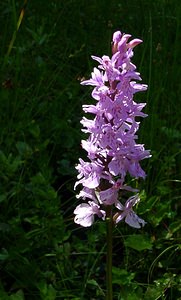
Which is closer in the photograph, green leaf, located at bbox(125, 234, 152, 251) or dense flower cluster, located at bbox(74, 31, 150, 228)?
dense flower cluster, located at bbox(74, 31, 150, 228)

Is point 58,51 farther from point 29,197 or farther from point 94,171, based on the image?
point 94,171

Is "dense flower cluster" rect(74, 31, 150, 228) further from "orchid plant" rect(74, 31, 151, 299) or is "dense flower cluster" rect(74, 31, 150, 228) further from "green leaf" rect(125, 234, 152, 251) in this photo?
"green leaf" rect(125, 234, 152, 251)

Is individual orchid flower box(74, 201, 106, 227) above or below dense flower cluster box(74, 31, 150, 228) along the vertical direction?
below

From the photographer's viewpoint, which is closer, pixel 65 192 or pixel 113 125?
pixel 113 125

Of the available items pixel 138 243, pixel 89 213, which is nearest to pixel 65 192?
pixel 138 243

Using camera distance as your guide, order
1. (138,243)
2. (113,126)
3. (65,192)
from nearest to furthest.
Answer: (113,126)
(138,243)
(65,192)

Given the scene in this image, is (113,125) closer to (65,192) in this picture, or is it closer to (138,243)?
(138,243)

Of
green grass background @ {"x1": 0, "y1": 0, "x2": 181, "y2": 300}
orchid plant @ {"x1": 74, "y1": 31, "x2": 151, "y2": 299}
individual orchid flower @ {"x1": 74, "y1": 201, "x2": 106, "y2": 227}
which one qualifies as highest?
orchid plant @ {"x1": 74, "y1": 31, "x2": 151, "y2": 299}

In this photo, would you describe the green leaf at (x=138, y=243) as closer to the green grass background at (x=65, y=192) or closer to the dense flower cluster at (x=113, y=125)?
the green grass background at (x=65, y=192)

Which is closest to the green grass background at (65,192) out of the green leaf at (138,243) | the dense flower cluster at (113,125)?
the green leaf at (138,243)

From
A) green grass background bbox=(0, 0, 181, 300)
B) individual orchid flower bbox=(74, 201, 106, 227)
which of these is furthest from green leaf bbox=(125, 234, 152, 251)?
individual orchid flower bbox=(74, 201, 106, 227)
